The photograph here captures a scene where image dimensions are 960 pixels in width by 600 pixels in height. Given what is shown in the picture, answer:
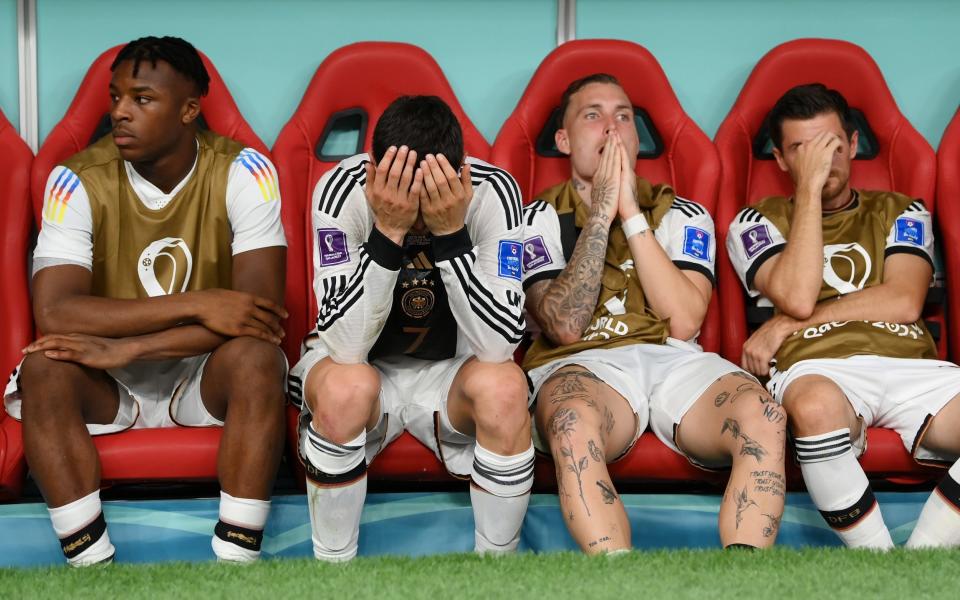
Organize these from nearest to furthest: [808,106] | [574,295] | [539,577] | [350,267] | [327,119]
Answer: [539,577]
[350,267]
[574,295]
[808,106]
[327,119]

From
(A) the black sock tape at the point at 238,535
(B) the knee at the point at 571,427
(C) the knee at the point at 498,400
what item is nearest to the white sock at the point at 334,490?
(A) the black sock tape at the point at 238,535

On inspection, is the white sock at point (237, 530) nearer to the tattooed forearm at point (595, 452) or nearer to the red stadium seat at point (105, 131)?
the red stadium seat at point (105, 131)

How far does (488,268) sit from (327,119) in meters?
0.81

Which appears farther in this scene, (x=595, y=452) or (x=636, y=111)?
(x=636, y=111)

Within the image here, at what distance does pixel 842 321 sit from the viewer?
2.31 meters

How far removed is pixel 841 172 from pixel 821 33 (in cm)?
65

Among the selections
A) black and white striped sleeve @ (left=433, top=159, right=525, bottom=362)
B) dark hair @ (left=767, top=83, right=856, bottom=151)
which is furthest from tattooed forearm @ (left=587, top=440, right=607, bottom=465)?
dark hair @ (left=767, top=83, right=856, bottom=151)

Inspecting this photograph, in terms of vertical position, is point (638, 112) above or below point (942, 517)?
above

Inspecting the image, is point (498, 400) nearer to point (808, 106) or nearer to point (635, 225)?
point (635, 225)

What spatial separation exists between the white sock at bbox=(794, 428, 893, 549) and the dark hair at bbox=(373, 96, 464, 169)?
0.82 metres

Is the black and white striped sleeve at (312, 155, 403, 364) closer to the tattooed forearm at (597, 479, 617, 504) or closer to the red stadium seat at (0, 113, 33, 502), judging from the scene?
the tattooed forearm at (597, 479, 617, 504)

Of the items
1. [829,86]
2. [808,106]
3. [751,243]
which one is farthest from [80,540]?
[829,86]

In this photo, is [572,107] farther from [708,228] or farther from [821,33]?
[821,33]

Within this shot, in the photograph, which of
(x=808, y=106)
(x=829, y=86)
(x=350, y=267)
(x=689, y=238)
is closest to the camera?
(x=350, y=267)
